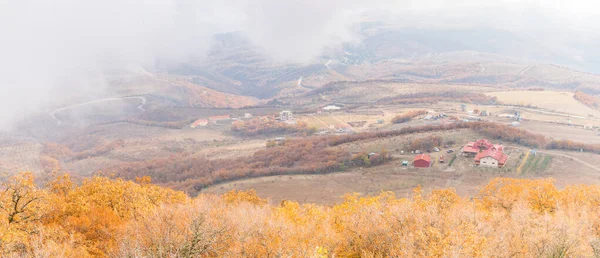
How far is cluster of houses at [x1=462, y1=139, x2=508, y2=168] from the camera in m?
89.6

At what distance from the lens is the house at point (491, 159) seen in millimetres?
89375

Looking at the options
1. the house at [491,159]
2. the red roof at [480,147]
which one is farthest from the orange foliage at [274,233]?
the red roof at [480,147]

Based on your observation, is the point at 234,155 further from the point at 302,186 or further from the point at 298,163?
the point at 302,186

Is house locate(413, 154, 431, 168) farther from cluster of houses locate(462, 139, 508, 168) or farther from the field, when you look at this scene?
cluster of houses locate(462, 139, 508, 168)

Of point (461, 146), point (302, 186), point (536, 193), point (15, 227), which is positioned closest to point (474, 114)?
point (461, 146)

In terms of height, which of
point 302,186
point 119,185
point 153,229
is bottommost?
point 302,186

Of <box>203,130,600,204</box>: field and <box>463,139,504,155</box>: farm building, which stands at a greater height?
<box>463,139,504,155</box>: farm building

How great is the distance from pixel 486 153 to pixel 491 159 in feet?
7.32

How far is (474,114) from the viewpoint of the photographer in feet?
549

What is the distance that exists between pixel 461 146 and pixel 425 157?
56.1ft

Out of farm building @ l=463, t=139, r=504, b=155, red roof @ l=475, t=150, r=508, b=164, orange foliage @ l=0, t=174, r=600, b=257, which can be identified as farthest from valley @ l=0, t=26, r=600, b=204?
orange foliage @ l=0, t=174, r=600, b=257

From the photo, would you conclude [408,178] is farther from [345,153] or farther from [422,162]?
[345,153]

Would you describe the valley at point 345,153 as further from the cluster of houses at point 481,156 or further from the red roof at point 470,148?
the red roof at point 470,148

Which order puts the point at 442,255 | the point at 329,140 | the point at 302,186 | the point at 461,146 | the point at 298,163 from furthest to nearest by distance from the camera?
the point at 329,140 → the point at 298,163 → the point at 461,146 → the point at 302,186 → the point at 442,255
